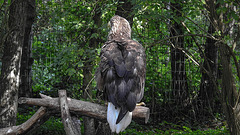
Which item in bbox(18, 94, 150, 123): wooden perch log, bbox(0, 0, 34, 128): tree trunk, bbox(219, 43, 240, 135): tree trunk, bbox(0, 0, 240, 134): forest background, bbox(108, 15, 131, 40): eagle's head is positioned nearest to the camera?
bbox(18, 94, 150, 123): wooden perch log

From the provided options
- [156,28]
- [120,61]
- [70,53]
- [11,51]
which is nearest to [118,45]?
[120,61]

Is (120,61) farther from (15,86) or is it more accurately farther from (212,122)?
(212,122)

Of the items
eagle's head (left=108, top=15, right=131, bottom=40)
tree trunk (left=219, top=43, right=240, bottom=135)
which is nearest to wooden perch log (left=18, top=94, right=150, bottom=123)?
eagle's head (left=108, top=15, right=131, bottom=40)

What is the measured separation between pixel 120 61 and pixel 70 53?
130cm

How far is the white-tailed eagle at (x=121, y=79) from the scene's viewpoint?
2850mm

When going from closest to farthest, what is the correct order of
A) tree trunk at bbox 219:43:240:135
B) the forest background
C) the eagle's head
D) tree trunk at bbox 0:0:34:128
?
the eagle's head → tree trunk at bbox 0:0:34:128 → tree trunk at bbox 219:43:240:135 → the forest background

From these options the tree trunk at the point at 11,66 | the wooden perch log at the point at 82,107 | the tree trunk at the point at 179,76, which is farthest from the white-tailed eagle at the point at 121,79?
the tree trunk at the point at 179,76

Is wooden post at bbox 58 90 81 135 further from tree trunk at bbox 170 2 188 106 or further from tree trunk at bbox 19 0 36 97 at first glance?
tree trunk at bbox 170 2 188 106

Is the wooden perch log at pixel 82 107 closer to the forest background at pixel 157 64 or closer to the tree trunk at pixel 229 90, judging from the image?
the forest background at pixel 157 64

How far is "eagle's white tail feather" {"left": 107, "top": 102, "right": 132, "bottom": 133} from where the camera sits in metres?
2.83

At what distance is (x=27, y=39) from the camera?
21.1 feet

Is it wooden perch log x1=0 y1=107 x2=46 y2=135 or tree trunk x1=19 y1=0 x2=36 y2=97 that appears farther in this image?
tree trunk x1=19 y1=0 x2=36 y2=97

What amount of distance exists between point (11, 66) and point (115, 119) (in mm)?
2087

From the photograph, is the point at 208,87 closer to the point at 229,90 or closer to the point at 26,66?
the point at 229,90
